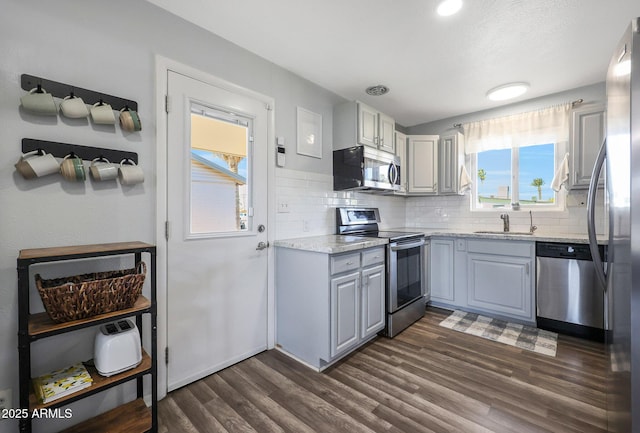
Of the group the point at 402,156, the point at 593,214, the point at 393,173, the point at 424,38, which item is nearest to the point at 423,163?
the point at 402,156

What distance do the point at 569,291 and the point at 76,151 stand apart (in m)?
3.90

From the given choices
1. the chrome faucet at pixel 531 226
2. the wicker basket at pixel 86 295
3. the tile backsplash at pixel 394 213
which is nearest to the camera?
the wicker basket at pixel 86 295

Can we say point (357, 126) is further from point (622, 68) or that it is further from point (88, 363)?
point (88, 363)

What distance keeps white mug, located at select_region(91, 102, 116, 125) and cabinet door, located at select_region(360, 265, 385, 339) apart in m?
1.98

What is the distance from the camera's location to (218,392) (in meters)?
1.86

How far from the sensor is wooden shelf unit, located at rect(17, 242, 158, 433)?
110 centimetres

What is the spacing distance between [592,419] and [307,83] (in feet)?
10.5

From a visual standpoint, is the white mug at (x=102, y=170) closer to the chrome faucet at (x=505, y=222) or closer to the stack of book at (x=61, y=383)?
the stack of book at (x=61, y=383)

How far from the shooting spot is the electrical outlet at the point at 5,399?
1280mm

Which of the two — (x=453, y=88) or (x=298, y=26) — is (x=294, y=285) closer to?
(x=298, y=26)

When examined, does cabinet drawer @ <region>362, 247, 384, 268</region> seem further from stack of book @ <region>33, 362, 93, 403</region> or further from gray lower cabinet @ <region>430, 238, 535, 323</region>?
stack of book @ <region>33, 362, 93, 403</region>

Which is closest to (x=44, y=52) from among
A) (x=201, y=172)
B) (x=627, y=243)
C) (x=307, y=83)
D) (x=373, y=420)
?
(x=201, y=172)

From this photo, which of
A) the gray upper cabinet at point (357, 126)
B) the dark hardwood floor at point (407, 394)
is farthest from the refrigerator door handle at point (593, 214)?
the gray upper cabinet at point (357, 126)

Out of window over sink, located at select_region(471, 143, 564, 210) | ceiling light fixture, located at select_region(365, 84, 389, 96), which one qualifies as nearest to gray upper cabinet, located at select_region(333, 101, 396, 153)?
ceiling light fixture, located at select_region(365, 84, 389, 96)
